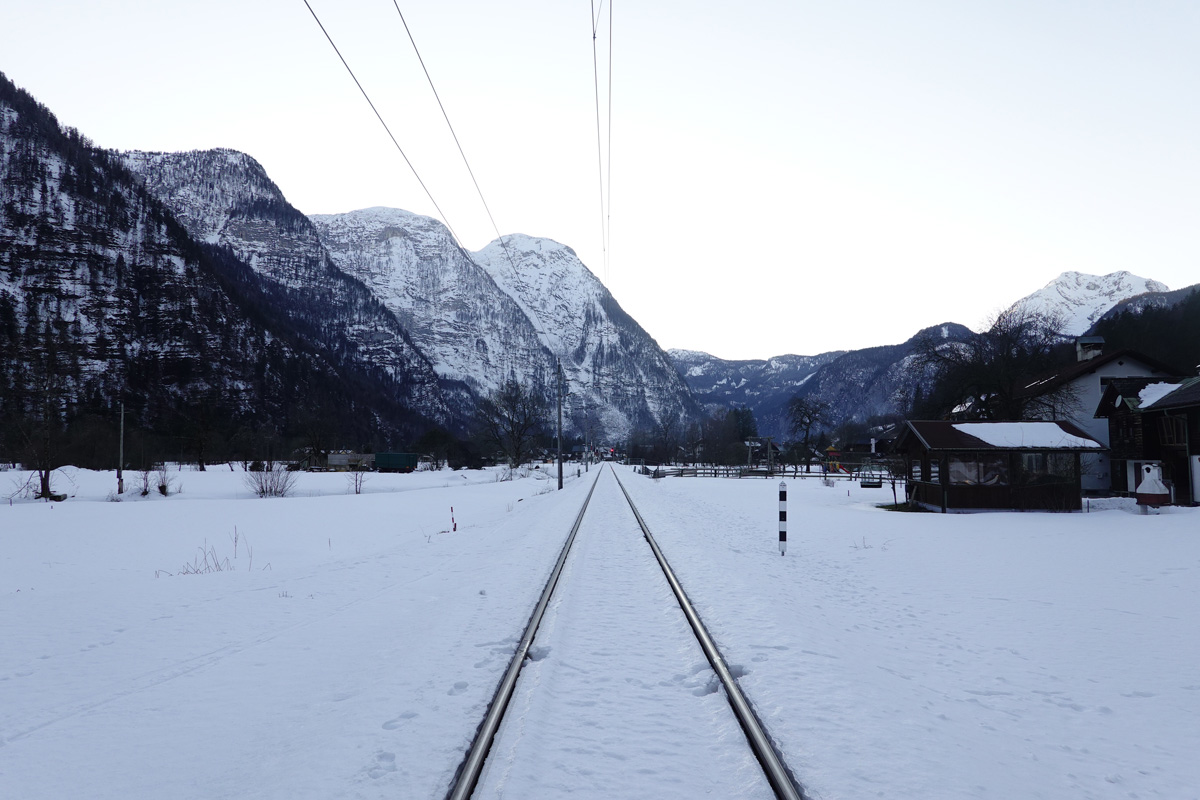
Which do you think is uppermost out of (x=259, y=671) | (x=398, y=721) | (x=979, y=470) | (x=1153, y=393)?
(x=1153, y=393)

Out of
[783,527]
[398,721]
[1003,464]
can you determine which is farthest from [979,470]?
[398,721]

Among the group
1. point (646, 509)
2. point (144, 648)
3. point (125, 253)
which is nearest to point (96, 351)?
point (125, 253)

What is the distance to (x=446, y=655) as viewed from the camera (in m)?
5.51

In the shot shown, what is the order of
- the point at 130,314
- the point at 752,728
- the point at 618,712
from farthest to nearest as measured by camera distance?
the point at 130,314 < the point at 618,712 < the point at 752,728

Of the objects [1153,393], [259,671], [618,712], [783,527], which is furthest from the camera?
[1153,393]

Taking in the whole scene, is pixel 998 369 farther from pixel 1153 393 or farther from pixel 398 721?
pixel 398 721

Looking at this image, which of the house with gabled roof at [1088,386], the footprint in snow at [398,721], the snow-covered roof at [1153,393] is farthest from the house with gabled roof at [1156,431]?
the footprint in snow at [398,721]

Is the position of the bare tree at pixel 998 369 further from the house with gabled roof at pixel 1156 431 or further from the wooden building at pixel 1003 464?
the wooden building at pixel 1003 464

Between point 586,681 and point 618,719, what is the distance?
77cm

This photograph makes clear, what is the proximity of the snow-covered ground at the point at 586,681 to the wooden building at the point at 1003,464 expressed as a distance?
11.1m

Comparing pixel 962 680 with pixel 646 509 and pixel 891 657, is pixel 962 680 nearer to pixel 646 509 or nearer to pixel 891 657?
pixel 891 657

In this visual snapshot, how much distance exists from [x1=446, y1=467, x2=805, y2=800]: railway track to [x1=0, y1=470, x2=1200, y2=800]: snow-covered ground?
47mm

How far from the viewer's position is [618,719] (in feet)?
13.4

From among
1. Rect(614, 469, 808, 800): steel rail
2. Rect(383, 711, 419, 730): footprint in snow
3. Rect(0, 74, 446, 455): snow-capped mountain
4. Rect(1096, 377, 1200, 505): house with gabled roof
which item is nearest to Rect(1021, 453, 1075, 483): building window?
Rect(1096, 377, 1200, 505): house with gabled roof
